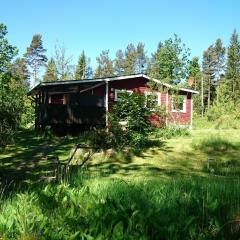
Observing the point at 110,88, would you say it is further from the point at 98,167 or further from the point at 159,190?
the point at 159,190

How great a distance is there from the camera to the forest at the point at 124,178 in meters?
3.87

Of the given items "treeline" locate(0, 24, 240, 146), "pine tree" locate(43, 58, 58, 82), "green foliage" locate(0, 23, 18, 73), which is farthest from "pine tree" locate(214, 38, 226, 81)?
"green foliage" locate(0, 23, 18, 73)

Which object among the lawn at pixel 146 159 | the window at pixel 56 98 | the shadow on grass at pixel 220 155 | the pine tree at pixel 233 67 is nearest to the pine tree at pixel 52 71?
the window at pixel 56 98

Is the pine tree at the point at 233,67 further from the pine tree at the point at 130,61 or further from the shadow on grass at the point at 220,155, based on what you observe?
the shadow on grass at the point at 220,155

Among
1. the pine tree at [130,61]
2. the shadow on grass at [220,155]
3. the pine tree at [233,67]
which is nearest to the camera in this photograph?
the shadow on grass at [220,155]

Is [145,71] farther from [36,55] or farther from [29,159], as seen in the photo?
[29,159]

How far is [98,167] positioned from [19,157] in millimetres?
4186

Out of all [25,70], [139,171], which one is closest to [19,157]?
[139,171]

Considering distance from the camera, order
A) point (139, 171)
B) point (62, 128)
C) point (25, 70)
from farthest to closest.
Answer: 1. point (25, 70)
2. point (62, 128)
3. point (139, 171)

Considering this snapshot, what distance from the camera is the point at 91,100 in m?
26.1

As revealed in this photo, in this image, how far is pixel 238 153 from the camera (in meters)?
14.4

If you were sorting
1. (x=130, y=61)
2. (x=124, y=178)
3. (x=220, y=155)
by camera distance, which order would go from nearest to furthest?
(x=124, y=178) < (x=220, y=155) < (x=130, y=61)

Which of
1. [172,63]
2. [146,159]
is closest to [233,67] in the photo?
[172,63]

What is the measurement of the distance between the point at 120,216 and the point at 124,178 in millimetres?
5732
